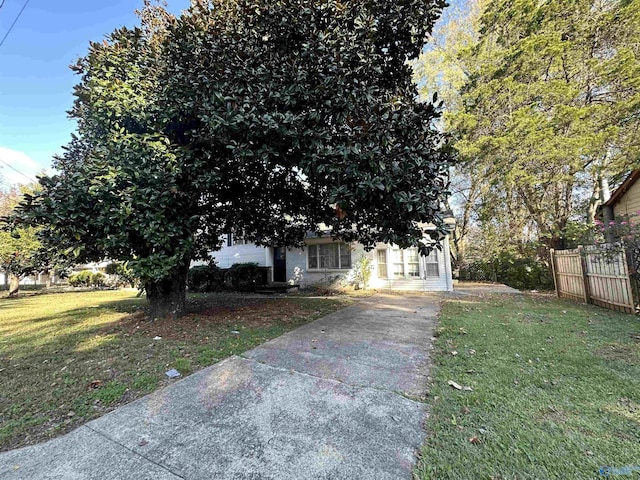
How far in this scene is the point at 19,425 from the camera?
8.90 ft

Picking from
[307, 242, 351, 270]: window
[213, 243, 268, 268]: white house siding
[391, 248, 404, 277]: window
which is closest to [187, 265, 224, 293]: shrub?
[213, 243, 268, 268]: white house siding

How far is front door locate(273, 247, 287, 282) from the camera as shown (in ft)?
52.7

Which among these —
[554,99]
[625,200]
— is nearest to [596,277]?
[625,200]

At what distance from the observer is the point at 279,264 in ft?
53.4

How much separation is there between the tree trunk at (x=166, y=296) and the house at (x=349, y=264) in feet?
14.1

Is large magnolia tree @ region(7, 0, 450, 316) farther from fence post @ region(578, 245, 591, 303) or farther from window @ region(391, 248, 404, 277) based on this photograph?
Answer: window @ region(391, 248, 404, 277)

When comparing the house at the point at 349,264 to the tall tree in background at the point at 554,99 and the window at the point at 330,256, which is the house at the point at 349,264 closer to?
the window at the point at 330,256

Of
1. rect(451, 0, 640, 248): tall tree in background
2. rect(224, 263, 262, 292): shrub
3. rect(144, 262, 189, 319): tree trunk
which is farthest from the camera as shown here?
rect(224, 263, 262, 292): shrub

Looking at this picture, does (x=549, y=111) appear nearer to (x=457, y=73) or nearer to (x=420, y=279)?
(x=457, y=73)

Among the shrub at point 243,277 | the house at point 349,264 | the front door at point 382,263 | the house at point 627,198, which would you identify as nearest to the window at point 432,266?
the house at point 349,264

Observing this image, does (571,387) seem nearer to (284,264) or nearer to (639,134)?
(639,134)

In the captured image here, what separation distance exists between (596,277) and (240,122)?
9.50 meters

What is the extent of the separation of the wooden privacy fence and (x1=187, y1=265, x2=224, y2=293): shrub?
14.2 meters

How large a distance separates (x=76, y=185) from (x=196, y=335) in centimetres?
322
